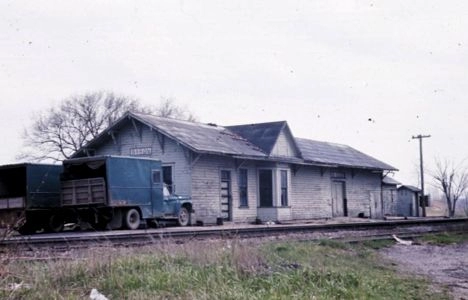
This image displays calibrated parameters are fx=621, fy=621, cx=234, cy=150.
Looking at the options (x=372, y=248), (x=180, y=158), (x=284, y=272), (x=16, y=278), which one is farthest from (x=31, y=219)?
(x=284, y=272)

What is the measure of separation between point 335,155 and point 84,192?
72.8ft

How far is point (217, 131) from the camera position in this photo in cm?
3272

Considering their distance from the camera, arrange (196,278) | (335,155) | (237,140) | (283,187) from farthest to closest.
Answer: (335,155)
(237,140)
(283,187)
(196,278)

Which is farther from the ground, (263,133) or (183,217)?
(263,133)

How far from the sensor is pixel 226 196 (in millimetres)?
29516

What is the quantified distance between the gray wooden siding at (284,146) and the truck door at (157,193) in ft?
31.8

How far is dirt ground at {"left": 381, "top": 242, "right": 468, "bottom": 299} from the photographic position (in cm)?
1012

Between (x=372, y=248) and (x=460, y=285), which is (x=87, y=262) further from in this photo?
(x=372, y=248)

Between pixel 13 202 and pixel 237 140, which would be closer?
pixel 13 202

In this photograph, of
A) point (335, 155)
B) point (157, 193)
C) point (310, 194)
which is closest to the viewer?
point (157, 193)

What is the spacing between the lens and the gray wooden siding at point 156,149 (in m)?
27.2

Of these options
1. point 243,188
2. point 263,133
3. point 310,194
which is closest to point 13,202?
point 243,188

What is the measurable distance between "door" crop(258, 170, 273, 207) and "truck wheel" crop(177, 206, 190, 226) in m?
7.11

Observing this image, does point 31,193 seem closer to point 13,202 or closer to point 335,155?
point 13,202
